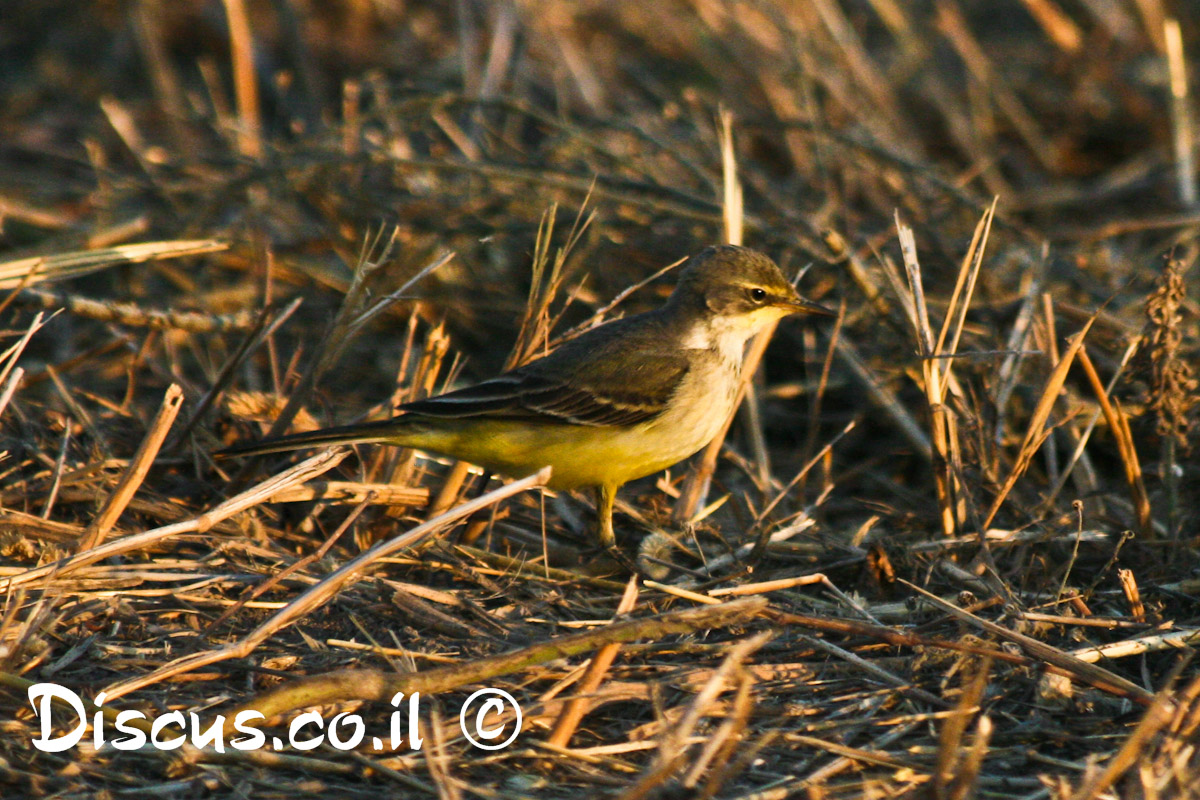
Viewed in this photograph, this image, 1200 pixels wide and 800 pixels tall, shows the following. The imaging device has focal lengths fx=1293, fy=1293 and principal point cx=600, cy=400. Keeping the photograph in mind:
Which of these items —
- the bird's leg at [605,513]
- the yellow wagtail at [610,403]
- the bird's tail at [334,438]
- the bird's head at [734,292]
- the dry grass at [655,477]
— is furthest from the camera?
the bird's head at [734,292]

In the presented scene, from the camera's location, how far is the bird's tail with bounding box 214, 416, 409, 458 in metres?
4.90

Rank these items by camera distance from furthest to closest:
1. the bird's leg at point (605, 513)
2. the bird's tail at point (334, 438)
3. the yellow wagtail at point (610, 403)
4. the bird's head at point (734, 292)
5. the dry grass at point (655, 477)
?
the bird's head at point (734, 292), the bird's leg at point (605, 513), the yellow wagtail at point (610, 403), the bird's tail at point (334, 438), the dry grass at point (655, 477)

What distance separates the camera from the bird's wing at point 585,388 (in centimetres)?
529

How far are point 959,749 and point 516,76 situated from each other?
264 inches

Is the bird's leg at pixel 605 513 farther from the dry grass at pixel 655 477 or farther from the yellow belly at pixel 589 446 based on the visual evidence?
the dry grass at pixel 655 477

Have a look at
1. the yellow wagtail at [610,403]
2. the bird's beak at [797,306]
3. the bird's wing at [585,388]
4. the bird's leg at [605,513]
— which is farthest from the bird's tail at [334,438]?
the bird's beak at [797,306]

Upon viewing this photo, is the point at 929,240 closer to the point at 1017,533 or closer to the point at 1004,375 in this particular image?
the point at 1004,375

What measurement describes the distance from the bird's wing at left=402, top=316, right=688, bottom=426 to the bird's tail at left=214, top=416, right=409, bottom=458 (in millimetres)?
206

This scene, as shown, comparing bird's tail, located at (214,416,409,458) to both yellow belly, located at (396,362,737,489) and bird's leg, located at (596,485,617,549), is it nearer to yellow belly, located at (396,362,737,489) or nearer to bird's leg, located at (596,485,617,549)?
yellow belly, located at (396,362,737,489)

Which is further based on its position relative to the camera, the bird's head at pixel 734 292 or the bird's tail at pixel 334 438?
the bird's head at pixel 734 292

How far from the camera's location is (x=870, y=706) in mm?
4047

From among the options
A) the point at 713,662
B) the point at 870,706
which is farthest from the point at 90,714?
the point at 870,706

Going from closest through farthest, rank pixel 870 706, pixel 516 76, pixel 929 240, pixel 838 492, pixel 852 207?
pixel 870 706 → pixel 838 492 → pixel 929 240 → pixel 852 207 → pixel 516 76

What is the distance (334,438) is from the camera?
193 inches
